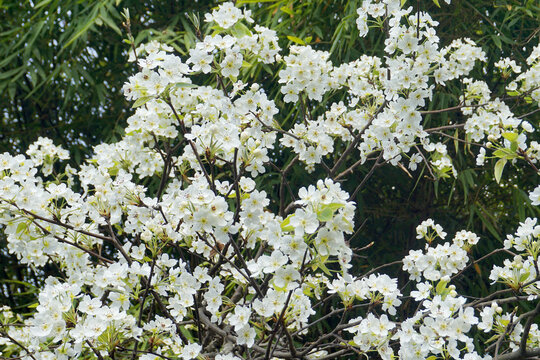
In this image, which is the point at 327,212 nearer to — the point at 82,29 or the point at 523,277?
the point at 523,277

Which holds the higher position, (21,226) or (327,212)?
(21,226)

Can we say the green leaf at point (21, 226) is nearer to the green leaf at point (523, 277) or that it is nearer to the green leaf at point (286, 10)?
the green leaf at point (523, 277)

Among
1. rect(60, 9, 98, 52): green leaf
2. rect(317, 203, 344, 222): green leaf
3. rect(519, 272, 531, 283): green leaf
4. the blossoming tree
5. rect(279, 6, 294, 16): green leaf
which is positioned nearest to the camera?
rect(317, 203, 344, 222): green leaf

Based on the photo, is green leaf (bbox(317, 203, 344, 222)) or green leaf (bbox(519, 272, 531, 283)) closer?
green leaf (bbox(317, 203, 344, 222))

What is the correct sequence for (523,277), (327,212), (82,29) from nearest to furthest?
(327,212) < (523,277) < (82,29)

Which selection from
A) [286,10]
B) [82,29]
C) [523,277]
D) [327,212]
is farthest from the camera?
[82,29]

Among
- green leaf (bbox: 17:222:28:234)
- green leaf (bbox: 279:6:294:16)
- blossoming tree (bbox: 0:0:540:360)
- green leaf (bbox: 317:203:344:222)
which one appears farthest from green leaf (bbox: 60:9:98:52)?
green leaf (bbox: 317:203:344:222)

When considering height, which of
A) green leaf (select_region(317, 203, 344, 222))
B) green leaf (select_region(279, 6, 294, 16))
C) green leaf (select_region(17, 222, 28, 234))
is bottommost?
green leaf (select_region(317, 203, 344, 222))

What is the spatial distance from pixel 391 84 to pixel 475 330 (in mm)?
1312

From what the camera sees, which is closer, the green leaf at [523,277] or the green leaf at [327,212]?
the green leaf at [327,212]

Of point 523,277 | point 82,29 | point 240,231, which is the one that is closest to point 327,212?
point 240,231

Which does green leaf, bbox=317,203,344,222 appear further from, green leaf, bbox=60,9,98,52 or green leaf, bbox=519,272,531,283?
green leaf, bbox=60,9,98,52

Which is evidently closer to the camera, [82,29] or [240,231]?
[240,231]

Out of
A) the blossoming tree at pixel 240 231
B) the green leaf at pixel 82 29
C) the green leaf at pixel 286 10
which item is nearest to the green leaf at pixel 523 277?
the blossoming tree at pixel 240 231
